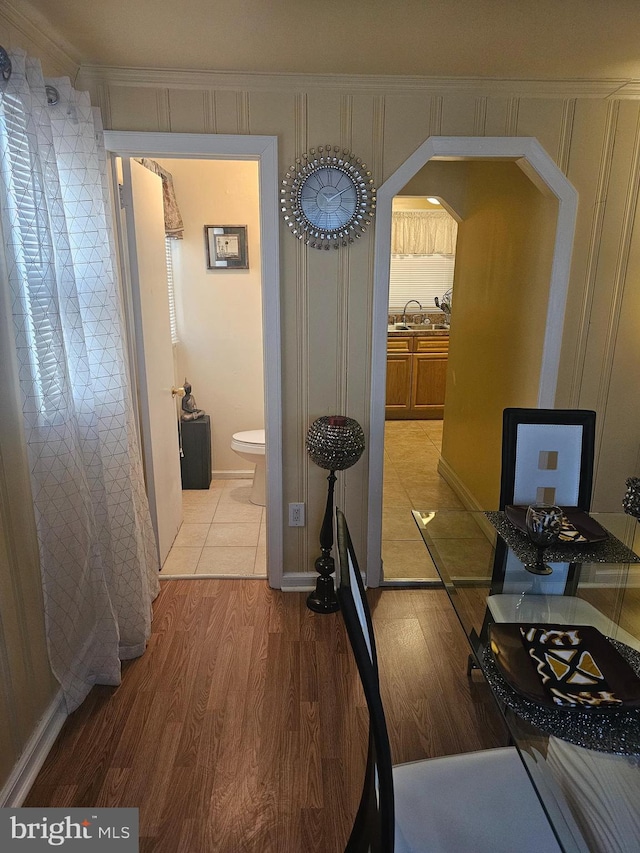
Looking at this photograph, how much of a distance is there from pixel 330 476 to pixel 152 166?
7.15 feet

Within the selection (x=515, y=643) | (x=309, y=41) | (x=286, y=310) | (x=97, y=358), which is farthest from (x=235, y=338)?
(x=515, y=643)

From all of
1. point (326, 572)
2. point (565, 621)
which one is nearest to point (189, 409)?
point (326, 572)

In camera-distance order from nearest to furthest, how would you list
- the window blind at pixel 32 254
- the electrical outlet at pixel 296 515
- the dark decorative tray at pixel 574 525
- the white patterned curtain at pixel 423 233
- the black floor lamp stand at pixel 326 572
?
the window blind at pixel 32 254 < the dark decorative tray at pixel 574 525 < the black floor lamp stand at pixel 326 572 < the electrical outlet at pixel 296 515 < the white patterned curtain at pixel 423 233

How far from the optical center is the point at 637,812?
1.02m

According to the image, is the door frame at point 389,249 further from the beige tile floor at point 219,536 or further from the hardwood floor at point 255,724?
the beige tile floor at point 219,536

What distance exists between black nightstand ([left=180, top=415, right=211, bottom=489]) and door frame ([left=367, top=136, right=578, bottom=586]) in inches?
72.0

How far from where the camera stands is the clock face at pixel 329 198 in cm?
246

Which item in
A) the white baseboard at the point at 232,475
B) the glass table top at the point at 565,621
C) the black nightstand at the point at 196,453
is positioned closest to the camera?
the glass table top at the point at 565,621

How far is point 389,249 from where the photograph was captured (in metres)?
2.56

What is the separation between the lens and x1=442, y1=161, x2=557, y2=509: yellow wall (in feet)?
9.52

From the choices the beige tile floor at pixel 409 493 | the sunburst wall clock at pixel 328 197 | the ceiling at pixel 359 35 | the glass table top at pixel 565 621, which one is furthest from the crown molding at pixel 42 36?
the beige tile floor at pixel 409 493

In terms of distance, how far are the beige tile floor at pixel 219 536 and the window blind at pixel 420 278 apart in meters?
3.76

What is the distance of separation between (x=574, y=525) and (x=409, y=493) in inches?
94.2

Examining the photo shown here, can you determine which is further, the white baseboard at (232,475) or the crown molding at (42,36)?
the white baseboard at (232,475)
